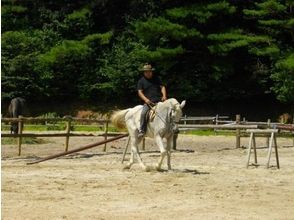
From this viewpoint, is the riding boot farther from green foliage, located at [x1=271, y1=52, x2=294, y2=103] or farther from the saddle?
green foliage, located at [x1=271, y1=52, x2=294, y2=103]

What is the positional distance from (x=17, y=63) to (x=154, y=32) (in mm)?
9528

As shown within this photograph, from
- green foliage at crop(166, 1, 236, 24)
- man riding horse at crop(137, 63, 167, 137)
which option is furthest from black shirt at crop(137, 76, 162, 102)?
green foliage at crop(166, 1, 236, 24)

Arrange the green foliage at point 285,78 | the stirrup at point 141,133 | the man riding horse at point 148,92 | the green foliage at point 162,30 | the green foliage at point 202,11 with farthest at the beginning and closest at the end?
the green foliage at point 202,11
the green foliage at point 162,30
the green foliage at point 285,78
the stirrup at point 141,133
the man riding horse at point 148,92

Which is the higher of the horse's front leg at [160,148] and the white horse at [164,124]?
the white horse at [164,124]

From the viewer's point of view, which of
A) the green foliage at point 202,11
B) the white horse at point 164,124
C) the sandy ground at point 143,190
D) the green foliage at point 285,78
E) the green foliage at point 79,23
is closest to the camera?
the sandy ground at point 143,190

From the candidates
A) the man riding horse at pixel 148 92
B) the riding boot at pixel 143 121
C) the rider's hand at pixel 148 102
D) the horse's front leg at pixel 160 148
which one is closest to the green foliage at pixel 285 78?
the man riding horse at pixel 148 92

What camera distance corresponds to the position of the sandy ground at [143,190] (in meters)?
7.85

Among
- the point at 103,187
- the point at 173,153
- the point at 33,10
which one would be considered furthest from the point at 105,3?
the point at 103,187

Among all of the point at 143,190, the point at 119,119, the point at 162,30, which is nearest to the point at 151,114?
the point at 119,119

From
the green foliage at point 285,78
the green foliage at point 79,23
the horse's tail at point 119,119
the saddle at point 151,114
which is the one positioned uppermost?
the green foliage at point 79,23

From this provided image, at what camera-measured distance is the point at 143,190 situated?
996 centimetres

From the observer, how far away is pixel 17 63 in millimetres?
42000

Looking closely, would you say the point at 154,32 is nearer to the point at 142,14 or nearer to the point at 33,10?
the point at 142,14

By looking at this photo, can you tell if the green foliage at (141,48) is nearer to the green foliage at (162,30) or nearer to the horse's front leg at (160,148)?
the green foliage at (162,30)
